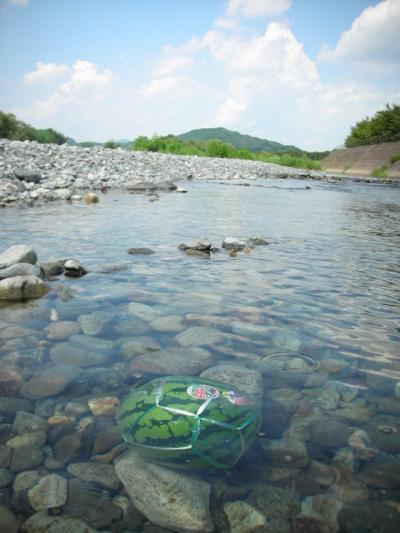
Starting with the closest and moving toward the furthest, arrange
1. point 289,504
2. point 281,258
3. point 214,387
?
point 289,504, point 214,387, point 281,258

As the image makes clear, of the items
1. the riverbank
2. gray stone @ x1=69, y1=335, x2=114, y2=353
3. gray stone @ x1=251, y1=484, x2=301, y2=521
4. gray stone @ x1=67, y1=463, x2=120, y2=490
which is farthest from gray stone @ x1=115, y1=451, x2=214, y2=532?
the riverbank

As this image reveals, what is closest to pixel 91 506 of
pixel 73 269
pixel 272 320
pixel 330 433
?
pixel 330 433

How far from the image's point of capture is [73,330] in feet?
12.7

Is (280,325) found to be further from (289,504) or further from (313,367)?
(289,504)

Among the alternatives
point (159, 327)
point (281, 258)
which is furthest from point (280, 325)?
point (281, 258)

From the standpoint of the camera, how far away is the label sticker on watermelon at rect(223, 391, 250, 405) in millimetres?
2465

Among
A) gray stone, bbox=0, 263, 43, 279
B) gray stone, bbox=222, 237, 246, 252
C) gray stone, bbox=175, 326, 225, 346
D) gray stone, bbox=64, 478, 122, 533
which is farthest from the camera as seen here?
gray stone, bbox=222, 237, 246, 252

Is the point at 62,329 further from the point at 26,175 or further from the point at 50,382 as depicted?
the point at 26,175

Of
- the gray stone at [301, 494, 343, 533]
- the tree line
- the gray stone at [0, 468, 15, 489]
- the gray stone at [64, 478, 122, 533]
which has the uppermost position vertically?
the tree line

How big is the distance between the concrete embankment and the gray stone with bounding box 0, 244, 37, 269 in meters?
47.9

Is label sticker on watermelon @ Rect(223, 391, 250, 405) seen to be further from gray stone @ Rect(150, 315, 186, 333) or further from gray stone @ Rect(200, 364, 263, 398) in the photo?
gray stone @ Rect(150, 315, 186, 333)

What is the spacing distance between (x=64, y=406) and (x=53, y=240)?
233 inches

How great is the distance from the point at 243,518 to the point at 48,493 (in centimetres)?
103

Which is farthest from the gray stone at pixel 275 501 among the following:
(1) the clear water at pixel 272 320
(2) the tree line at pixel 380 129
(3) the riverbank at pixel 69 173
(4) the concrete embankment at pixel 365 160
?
(2) the tree line at pixel 380 129
